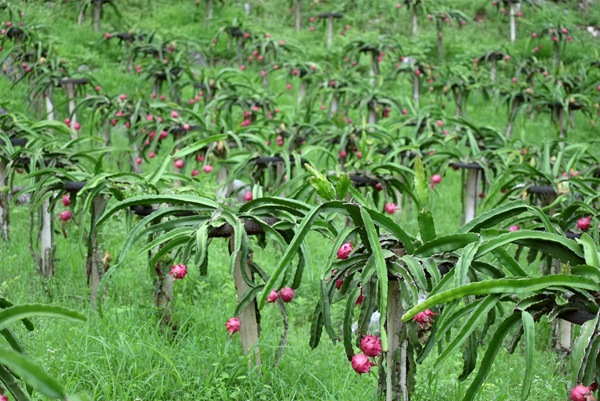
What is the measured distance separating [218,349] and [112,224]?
2.26 metres

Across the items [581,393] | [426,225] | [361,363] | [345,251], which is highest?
[426,225]

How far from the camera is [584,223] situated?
8.45ft

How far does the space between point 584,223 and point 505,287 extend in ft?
4.14

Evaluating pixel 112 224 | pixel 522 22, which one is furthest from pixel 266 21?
pixel 112 224

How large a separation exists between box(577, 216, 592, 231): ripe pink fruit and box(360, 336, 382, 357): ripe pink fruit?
119 centimetres

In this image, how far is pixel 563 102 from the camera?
577cm

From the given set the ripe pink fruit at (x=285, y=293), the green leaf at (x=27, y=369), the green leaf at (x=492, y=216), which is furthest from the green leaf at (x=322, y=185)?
the green leaf at (x=27, y=369)

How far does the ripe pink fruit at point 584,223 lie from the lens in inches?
101

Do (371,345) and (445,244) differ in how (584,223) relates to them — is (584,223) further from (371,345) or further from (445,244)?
(371,345)

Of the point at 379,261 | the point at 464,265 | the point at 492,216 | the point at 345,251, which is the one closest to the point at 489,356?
the point at 464,265

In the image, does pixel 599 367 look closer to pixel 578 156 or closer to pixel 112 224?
pixel 578 156

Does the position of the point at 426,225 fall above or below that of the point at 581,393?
above

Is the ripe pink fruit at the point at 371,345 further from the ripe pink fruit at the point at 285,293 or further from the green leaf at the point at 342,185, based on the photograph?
the ripe pink fruit at the point at 285,293

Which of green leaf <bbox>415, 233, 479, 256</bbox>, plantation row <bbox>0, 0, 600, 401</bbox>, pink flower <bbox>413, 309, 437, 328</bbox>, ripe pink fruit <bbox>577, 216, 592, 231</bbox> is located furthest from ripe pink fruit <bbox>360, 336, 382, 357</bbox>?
ripe pink fruit <bbox>577, 216, 592, 231</bbox>
